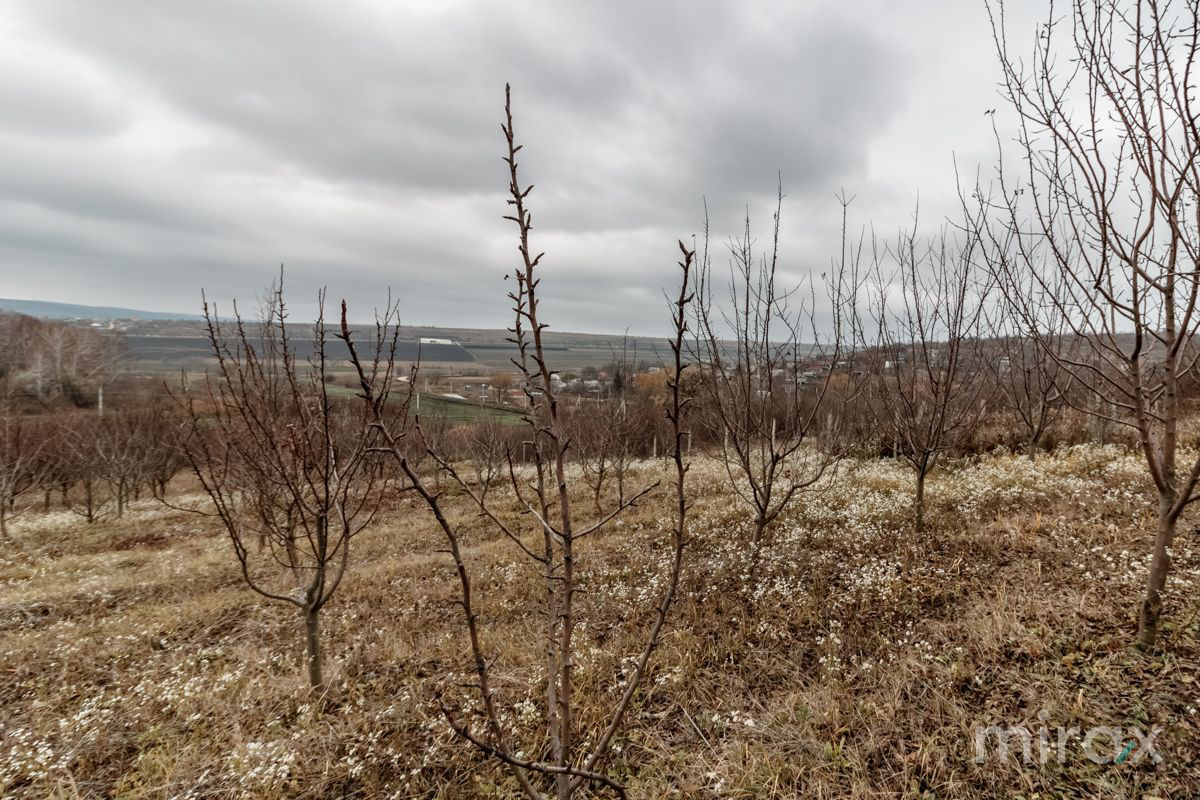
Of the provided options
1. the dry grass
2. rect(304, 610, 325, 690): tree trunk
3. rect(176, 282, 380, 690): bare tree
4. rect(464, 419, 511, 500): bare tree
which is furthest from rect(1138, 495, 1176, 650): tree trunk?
rect(464, 419, 511, 500): bare tree

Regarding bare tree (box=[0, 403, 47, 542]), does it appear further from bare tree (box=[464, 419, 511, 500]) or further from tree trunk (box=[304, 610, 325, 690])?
tree trunk (box=[304, 610, 325, 690])

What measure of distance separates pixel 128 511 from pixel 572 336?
102018 mm

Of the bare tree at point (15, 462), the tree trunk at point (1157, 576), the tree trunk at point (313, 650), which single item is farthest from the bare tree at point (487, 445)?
the tree trunk at point (1157, 576)

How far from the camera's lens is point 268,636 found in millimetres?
6836

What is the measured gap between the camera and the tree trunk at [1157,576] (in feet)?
11.2

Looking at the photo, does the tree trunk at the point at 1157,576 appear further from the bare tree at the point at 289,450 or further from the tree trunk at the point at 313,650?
the tree trunk at the point at 313,650

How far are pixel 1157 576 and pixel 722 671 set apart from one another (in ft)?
12.0

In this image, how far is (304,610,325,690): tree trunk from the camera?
4.63 m

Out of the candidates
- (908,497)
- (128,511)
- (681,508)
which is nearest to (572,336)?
(128,511)

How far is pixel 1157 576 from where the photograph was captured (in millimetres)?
3600

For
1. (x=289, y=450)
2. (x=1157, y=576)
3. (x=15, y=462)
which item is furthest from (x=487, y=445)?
(x=1157, y=576)

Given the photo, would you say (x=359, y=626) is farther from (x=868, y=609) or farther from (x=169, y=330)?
(x=169, y=330)

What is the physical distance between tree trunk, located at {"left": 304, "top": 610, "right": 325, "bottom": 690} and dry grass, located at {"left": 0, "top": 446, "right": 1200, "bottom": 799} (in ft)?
0.56

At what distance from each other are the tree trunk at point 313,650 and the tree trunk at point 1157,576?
703 centimetres
